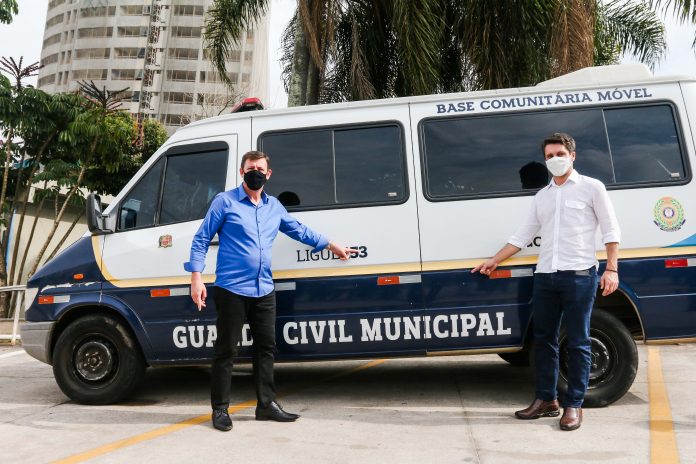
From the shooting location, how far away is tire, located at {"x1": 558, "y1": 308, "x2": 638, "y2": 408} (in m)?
4.99

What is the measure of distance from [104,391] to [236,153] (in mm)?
2387

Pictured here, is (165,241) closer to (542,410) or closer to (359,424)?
(359,424)

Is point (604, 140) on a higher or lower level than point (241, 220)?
higher

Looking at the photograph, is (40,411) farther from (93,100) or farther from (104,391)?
(93,100)

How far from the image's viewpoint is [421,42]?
34.0ft

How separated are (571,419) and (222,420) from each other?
2481 mm

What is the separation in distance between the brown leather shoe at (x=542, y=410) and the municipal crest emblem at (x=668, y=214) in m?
1.63

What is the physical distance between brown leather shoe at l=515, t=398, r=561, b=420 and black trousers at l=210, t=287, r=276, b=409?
193 centimetres

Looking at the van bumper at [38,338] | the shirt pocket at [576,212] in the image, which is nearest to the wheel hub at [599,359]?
the shirt pocket at [576,212]

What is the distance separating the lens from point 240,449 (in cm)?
414

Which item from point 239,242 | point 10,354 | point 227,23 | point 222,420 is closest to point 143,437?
point 222,420

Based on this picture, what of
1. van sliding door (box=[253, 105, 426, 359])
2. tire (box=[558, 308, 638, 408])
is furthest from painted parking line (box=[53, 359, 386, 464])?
tire (box=[558, 308, 638, 408])

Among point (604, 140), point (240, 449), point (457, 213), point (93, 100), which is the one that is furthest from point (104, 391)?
point (93, 100)

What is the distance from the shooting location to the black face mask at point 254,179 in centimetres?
477
